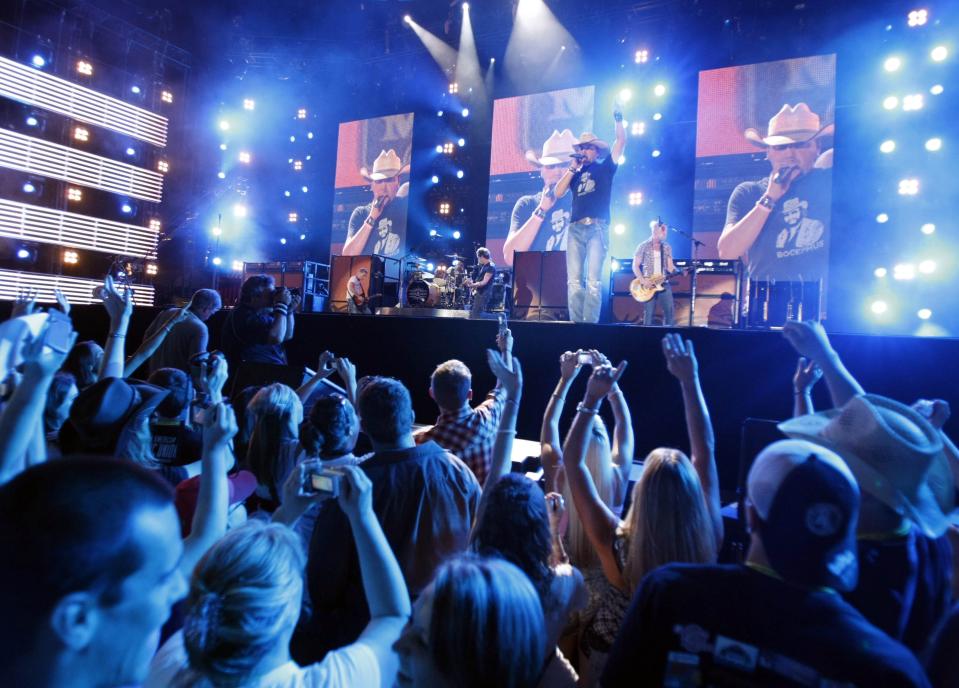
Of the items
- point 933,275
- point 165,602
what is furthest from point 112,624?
point 933,275

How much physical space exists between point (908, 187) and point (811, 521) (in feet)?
30.6

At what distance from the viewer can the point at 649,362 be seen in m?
3.68

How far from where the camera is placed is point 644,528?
4.61 feet

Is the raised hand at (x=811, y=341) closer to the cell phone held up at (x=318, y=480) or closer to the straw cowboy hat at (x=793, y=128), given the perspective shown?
the cell phone held up at (x=318, y=480)

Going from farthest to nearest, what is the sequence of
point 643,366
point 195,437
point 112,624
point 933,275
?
point 933,275 → point 643,366 → point 195,437 → point 112,624

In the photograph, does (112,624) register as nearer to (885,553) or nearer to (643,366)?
(885,553)

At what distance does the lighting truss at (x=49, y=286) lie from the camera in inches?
415

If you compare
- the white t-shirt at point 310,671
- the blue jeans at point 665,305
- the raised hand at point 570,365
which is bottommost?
the white t-shirt at point 310,671

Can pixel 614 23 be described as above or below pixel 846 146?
above

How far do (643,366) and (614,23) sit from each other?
895 cm

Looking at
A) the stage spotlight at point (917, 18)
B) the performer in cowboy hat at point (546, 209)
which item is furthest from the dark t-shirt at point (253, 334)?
the stage spotlight at point (917, 18)

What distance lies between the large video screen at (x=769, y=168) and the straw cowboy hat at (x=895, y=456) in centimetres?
760

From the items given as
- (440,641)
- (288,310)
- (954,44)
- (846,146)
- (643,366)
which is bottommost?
(440,641)

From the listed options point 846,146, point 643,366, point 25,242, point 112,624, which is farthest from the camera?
point 25,242
